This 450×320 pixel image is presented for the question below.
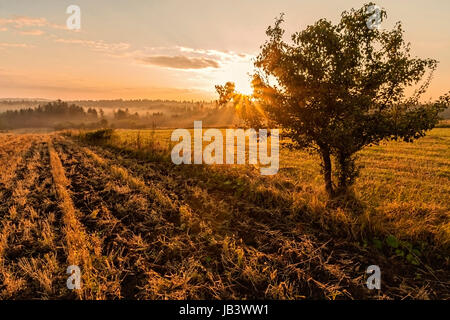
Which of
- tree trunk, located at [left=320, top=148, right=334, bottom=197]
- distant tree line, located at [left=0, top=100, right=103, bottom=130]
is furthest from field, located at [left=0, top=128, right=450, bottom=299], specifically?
distant tree line, located at [left=0, top=100, right=103, bottom=130]

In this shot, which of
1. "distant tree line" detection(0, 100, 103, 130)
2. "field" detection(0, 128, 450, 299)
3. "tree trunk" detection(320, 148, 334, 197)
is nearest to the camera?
"field" detection(0, 128, 450, 299)

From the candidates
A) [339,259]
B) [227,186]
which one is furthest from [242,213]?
[339,259]

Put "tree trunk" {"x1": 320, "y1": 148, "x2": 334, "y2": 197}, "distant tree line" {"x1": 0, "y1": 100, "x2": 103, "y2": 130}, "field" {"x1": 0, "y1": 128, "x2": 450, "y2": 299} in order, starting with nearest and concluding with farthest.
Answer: "field" {"x1": 0, "y1": 128, "x2": 450, "y2": 299} → "tree trunk" {"x1": 320, "y1": 148, "x2": 334, "y2": 197} → "distant tree line" {"x1": 0, "y1": 100, "x2": 103, "y2": 130}

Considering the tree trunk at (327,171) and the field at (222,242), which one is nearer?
the field at (222,242)

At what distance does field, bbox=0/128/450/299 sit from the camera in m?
4.14

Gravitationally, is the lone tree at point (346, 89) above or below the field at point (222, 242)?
above

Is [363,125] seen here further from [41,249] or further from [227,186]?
[41,249]

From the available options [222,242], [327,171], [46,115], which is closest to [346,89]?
[327,171]

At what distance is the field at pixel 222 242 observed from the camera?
4.14 meters

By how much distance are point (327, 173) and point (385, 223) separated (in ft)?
7.23

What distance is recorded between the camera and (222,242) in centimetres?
548

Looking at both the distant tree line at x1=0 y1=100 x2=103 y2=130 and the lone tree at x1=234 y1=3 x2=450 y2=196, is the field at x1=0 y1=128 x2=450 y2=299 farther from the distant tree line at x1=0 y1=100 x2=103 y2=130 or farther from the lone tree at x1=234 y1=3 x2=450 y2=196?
the distant tree line at x1=0 y1=100 x2=103 y2=130

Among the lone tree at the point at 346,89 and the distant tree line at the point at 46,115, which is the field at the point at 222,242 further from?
the distant tree line at the point at 46,115

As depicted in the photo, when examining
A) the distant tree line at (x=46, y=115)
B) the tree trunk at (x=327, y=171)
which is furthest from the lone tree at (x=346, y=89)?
the distant tree line at (x=46, y=115)
